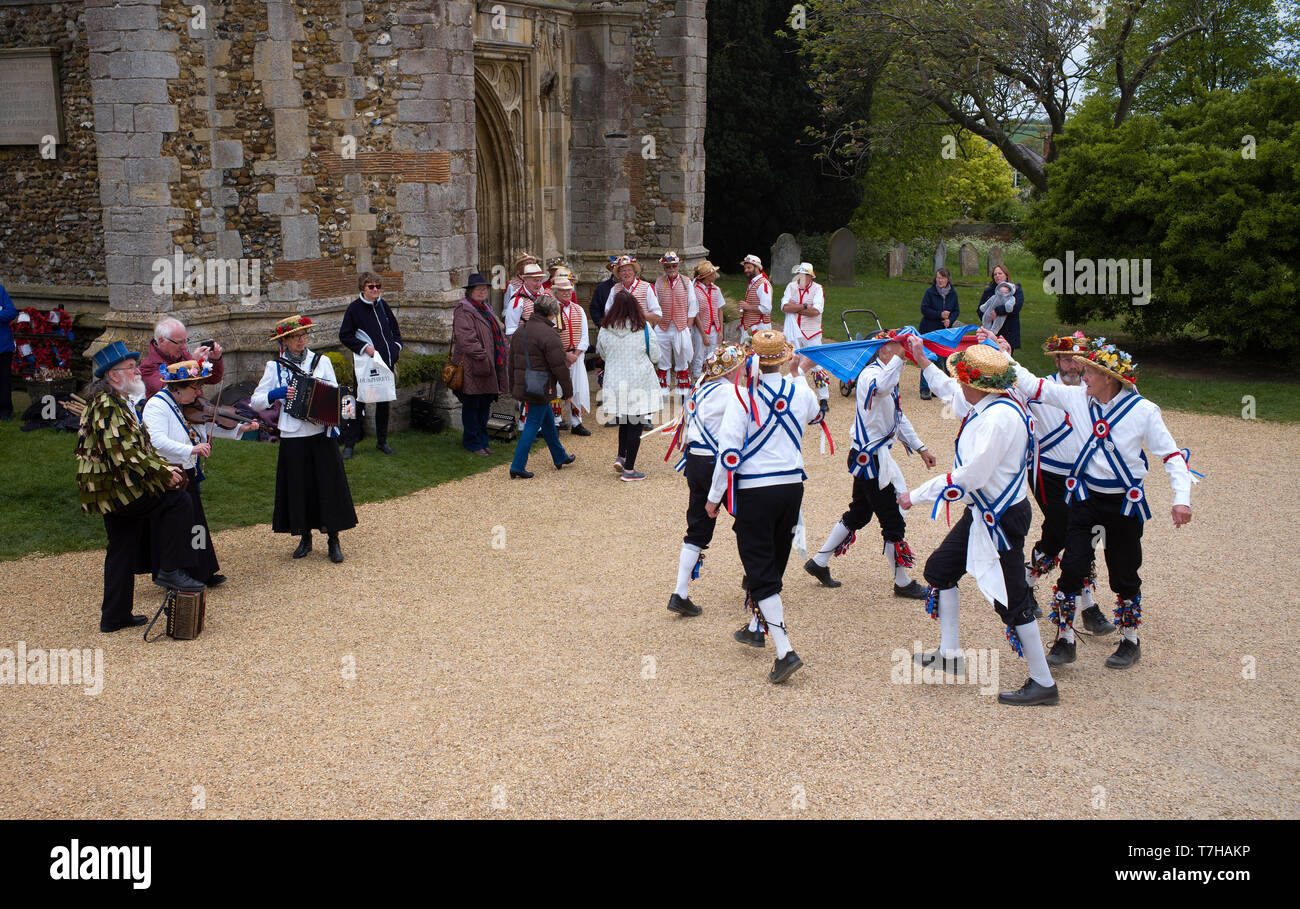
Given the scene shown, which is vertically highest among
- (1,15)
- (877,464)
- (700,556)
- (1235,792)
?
(1,15)

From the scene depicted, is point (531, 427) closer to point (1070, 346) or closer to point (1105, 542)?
point (1070, 346)

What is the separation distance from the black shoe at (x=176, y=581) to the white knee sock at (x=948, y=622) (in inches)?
180

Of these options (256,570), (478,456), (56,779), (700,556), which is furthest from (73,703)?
(478,456)

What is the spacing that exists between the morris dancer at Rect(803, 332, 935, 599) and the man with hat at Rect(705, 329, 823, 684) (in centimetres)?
115

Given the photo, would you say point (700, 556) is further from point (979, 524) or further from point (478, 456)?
point (478, 456)

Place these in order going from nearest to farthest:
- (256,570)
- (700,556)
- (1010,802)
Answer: (1010,802) < (700,556) < (256,570)

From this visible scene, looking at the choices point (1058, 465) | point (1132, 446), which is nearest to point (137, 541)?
point (1058, 465)

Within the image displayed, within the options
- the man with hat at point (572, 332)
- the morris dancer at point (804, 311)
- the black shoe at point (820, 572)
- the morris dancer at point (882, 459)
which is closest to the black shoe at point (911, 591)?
the morris dancer at point (882, 459)

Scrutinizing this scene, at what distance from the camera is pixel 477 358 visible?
466 inches

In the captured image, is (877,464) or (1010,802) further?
(877,464)

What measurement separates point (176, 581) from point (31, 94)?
8484mm

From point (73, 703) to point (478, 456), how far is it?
5.98 m

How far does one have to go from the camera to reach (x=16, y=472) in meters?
10.2

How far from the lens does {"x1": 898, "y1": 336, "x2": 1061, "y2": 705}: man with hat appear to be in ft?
20.4
